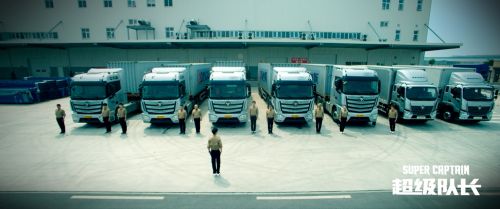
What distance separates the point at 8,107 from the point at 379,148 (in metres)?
27.3

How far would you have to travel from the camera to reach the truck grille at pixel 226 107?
12.5 m

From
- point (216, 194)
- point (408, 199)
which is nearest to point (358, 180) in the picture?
point (408, 199)

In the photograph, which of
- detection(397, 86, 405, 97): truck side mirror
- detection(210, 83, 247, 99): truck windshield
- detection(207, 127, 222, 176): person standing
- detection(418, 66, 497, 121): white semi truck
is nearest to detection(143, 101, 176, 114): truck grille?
detection(210, 83, 247, 99): truck windshield

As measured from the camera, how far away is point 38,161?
8938 mm

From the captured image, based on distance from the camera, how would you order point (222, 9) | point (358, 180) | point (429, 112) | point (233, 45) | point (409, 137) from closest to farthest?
point (358, 180) → point (409, 137) → point (429, 112) → point (233, 45) → point (222, 9)

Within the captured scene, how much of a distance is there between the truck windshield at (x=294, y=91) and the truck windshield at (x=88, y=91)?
9605 mm

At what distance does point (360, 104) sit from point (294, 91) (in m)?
3.69

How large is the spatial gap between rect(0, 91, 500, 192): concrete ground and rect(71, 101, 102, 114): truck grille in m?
1.10

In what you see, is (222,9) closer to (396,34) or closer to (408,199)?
(396,34)

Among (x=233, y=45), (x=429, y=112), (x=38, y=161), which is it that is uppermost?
(x=233, y=45)

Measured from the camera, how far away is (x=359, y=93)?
1277 centimetres

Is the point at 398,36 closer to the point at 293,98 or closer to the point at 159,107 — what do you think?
the point at 293,98

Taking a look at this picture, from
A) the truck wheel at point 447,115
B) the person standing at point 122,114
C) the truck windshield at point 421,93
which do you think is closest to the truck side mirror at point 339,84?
the truck windshield at point 421,93

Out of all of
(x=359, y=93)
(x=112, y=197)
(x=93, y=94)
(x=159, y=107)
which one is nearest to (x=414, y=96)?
(x=359, y=93)
